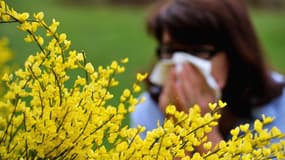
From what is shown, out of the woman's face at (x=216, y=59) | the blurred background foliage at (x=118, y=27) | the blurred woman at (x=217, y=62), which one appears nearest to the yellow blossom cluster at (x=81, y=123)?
the blurred woman at (x=217, y=62)

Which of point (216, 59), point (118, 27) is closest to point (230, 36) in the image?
point (216, 59)

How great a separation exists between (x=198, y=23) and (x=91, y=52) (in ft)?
16.8

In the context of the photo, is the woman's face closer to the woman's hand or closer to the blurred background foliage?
the woman's hand

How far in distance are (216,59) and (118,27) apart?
664 cm

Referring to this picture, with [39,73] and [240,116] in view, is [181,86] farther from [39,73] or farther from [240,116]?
[39,73]

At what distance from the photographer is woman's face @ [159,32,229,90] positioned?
6.04ft

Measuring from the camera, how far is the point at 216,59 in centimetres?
188

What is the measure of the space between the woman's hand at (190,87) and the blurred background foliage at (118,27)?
3.45 meters

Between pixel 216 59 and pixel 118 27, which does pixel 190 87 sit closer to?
pixel 216 59

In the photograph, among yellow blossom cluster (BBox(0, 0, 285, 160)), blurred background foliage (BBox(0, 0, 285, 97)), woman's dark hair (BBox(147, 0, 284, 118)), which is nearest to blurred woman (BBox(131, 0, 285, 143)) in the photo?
woman's dark hair (BBox(147, 0, 284, 118))

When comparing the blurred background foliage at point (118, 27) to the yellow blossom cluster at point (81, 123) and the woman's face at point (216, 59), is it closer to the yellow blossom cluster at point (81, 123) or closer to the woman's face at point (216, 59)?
the woman's face at point (216, 59)

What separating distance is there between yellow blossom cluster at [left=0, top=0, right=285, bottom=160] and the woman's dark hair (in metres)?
0.81

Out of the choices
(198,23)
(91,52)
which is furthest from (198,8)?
(91,52)

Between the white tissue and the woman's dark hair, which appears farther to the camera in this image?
the woman's dark hair
